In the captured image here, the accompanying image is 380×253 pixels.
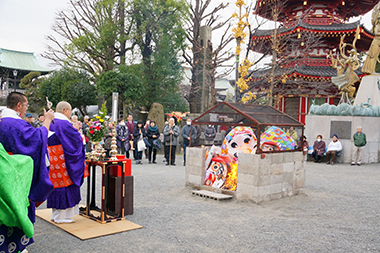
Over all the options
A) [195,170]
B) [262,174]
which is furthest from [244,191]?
[195,170]

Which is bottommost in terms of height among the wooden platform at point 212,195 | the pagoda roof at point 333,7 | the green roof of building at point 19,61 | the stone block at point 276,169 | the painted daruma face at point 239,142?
the wooden platform at point 212,195

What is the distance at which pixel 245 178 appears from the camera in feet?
22.8

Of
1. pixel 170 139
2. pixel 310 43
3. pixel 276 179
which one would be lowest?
pixel 276 179

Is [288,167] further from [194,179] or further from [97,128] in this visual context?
[97,128]

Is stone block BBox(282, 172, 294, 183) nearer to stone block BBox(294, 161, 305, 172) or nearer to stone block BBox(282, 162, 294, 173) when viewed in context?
stone block BBox(282, 162, 294, 173)

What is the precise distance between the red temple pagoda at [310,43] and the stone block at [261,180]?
1361 centimetres

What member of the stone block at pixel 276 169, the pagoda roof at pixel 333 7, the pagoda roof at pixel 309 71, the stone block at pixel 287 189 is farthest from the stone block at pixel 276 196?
the pagoda roof at pixel 333 7

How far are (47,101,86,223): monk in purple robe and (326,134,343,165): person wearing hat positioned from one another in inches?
470

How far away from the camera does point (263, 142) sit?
782 cm

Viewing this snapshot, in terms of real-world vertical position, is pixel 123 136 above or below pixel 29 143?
below

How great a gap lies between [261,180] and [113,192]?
9.66ft

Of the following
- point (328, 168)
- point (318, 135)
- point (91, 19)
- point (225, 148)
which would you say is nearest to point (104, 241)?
point (225, 148)

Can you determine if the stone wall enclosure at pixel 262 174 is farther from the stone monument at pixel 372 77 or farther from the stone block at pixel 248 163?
the stone monument at pixel 372 77

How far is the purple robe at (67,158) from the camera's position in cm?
513
